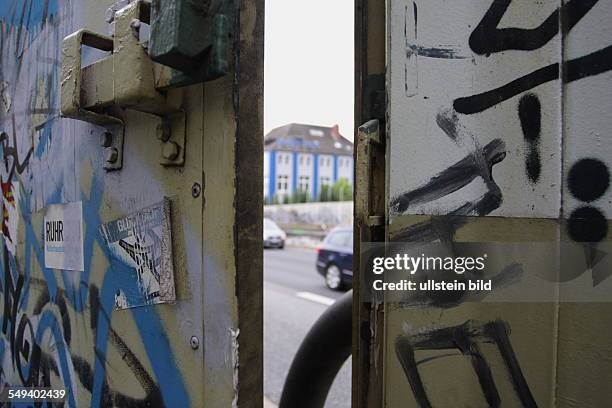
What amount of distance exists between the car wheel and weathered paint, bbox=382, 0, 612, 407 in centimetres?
890

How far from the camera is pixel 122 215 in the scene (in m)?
1.12

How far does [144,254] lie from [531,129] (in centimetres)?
88

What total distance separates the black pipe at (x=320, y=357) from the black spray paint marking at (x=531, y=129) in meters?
1.05

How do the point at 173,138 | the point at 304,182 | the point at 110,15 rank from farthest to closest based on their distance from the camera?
the point at 304,182 → the point at 110,15 → the point at 173,138

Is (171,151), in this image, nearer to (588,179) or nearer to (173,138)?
(173,138)

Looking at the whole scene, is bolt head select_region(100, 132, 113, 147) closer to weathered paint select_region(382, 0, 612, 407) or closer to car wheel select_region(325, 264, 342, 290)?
weathered paint select_region(382, 0, 612, 407)

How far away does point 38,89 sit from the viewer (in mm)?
1446

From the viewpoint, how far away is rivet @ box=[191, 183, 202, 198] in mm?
943

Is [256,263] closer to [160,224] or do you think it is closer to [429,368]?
[160,224]

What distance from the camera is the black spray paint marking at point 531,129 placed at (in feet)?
2.62

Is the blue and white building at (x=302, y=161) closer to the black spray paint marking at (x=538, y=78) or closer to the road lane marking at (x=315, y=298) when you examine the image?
the road lane marking at (x=315, y=298)

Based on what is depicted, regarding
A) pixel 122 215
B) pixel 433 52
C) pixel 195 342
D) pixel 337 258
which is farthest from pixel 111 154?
pixel 337 258

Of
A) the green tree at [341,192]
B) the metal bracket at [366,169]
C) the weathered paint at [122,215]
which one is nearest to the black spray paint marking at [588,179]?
the metal bracket at [366,169]

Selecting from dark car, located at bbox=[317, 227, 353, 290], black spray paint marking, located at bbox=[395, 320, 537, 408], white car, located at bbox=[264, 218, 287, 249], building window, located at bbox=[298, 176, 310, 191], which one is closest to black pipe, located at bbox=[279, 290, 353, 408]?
black spray paint marking, located at bbox=[395, 320, 537, 408]
